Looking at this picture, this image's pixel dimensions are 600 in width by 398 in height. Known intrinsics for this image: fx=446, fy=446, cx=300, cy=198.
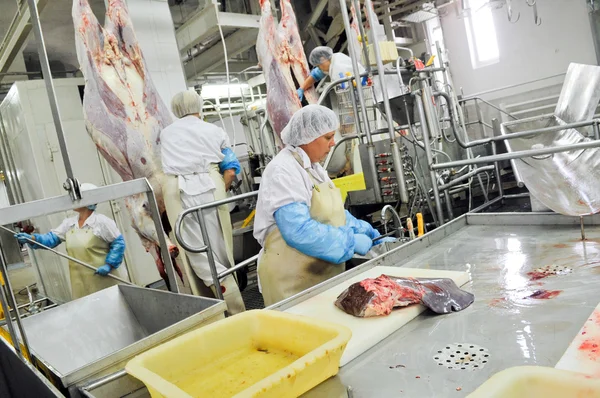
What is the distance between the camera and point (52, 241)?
13.9 feet

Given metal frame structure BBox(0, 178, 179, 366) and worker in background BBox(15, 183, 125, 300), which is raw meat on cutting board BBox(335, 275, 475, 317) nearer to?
metal frame structure BBox(0, 178, 179, 366)

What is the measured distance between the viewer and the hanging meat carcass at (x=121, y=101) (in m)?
3.48

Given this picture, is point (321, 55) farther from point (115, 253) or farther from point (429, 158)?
point (115, 253)

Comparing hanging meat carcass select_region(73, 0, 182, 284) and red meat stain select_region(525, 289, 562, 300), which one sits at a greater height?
hanging meat carcass select_region(73, 0, 182, 284)

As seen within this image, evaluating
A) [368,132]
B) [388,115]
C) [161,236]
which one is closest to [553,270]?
[161,236]

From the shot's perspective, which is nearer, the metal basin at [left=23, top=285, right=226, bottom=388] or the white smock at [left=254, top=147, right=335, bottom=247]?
the metal basin at [left=23, top=285, right=226, bottom=388]

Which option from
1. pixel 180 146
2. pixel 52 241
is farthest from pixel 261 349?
pixel 52 241

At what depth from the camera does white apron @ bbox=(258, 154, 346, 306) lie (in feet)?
7.19

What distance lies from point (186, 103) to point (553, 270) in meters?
2.89

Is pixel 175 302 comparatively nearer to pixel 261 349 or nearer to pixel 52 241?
pixel 261 349

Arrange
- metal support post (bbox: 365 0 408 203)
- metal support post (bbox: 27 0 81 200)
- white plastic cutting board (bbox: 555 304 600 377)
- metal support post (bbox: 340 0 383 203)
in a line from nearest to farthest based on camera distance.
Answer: white plastic cutting board (bbox: 555 304 600 377), metal support post (bbox: 27 0 81 200), metal support post (bbox: 365 0 408 203), metal support post (bbox: 340 0 383 203)

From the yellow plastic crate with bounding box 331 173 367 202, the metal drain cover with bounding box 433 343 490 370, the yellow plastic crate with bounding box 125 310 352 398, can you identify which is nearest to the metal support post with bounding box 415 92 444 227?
the yellow plastic crate with bounding box 331 173 367 202

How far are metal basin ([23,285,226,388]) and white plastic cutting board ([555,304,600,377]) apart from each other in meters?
1.14

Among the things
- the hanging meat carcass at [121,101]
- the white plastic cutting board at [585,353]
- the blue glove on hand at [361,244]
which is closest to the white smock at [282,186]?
the blue glove on hand at [361,244]
